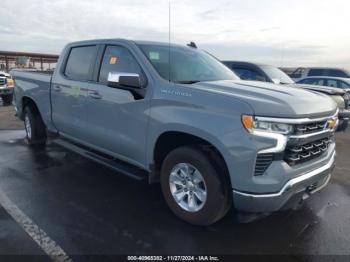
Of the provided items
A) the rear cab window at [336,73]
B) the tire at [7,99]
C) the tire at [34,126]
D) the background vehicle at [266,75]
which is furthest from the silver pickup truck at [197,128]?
the tire at [7,99]

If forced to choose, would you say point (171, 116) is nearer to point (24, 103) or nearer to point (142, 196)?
point (142, 196)

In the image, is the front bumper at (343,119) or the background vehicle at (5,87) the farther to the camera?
the background vehicle at (5,87)

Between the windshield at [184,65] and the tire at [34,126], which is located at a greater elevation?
the windshield at [184,65]

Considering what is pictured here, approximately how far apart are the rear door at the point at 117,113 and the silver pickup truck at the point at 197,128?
1 cm

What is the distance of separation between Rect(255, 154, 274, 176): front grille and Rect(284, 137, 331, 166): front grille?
21cm

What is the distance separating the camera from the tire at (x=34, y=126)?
6.60 m

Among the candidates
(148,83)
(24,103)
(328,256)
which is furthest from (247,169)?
(24,103)

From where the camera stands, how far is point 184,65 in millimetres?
4344

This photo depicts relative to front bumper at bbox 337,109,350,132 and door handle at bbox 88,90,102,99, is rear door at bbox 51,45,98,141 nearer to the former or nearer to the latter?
door handle at bbox 88,90,102,99

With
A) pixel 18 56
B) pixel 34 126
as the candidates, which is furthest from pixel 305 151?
pixel 18 56

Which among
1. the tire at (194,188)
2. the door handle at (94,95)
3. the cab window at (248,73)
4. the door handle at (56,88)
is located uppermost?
the cab window at (248,73)

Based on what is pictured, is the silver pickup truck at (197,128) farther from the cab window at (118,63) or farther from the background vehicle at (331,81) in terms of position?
the background vehicle at (331,81)

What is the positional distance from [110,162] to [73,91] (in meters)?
1.33

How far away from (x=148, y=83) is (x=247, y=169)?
5.02ft
